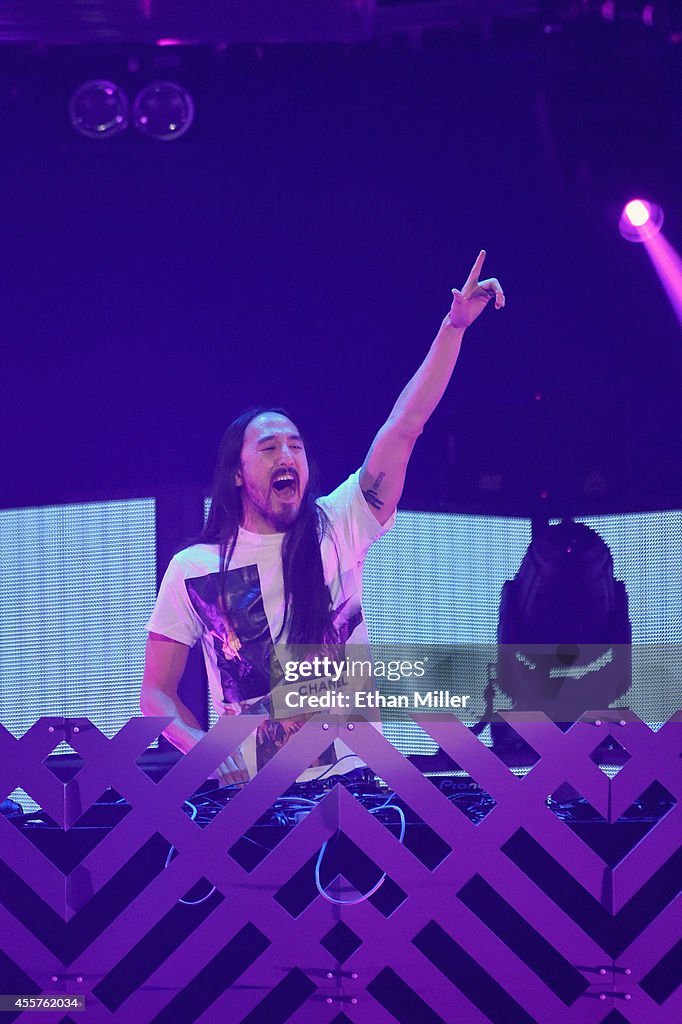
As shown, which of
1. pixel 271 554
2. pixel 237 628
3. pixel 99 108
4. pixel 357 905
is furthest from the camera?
pixel 99 108

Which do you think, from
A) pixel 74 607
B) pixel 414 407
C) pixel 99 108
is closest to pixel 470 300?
pixel 414 407

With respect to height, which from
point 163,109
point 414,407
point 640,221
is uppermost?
point 163,109

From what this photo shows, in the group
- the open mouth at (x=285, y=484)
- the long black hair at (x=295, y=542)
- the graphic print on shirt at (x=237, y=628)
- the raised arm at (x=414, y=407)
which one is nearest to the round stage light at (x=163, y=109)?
the long black hair at (x=295, y=542)

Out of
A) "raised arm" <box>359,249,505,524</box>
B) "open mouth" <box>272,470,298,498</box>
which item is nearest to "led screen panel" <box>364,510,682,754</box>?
"raised arm" <box>359,249,505,524</box>

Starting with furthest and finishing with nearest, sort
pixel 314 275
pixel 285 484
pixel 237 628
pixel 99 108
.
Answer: pixel 314 275, pixel 99 108, pixel 285 484, pixel 237 628

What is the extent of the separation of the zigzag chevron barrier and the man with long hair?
479 millimetres

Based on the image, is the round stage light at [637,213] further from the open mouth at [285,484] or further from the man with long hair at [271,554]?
the open mouth at [285,484]

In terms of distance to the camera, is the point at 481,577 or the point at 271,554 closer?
the point at 271,554

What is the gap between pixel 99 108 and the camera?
4.29m

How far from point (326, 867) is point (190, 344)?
222 cm

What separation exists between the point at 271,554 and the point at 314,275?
4.31 feet

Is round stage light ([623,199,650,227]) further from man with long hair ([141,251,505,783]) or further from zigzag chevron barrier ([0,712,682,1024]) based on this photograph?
zigzag chevron barrier ([0,712,682,1024])

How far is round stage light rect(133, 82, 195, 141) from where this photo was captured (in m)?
4.27

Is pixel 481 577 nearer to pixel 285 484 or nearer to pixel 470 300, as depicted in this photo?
pixel 285 484
